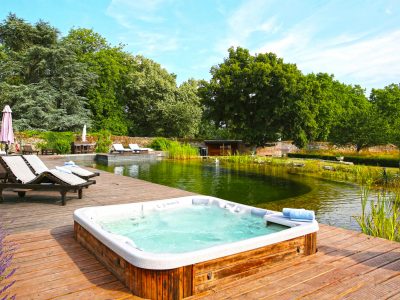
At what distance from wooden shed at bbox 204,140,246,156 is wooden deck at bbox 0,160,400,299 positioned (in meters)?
23.8

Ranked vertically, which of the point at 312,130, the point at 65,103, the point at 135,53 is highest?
the point at 135,53

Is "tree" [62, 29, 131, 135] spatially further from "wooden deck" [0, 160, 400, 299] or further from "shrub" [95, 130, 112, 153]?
"wooden deck" [0, 160, 400, 299]

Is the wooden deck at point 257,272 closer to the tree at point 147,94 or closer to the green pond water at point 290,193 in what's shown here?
the green pond water at point 290,193

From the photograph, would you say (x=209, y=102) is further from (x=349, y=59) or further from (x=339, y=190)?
Answer: (x=339, y=190)

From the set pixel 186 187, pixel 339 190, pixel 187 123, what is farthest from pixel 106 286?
pixel 187 123

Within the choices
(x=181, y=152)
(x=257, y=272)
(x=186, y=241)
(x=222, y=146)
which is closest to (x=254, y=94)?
(x=222, y=146)

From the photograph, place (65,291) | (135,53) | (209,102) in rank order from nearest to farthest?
(65,291), (209,102), (135,53)

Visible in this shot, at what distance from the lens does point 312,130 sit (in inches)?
1032

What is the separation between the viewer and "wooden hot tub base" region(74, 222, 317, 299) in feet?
8.10

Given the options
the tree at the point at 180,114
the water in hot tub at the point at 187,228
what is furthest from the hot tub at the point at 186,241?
the tree at the point at 180,114

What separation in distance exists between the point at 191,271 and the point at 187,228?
8.06ft

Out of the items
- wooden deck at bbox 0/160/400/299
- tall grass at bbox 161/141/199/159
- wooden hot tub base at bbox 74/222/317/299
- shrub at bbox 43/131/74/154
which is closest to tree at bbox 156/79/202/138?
tall grass at bbox 161/141/199/159

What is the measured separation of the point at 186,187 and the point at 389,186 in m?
7.30

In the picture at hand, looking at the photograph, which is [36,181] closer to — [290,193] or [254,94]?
[290,193]
